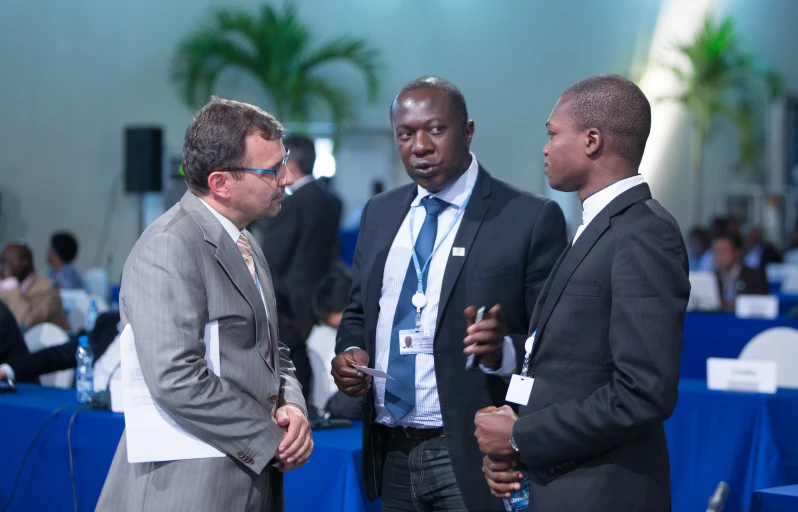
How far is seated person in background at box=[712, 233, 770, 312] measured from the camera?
807cm

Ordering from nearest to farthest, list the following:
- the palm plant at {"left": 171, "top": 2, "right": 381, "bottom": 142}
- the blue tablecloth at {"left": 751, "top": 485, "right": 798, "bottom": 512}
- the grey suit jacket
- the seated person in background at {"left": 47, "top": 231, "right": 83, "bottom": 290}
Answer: the grey suit jacket → the blue tablecloth at {"left": 751, "top": 485, "right": 798, "bottom": 512} → the seated person in background at {"left": 47, "top": 231, "right": 83, "bottom": 290} → the palm plant at {"left": 171, "top": 2, "right": 381, "bottom": 142}

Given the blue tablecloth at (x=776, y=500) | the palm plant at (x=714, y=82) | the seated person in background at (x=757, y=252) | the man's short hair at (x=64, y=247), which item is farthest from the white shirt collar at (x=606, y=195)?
the palm plant at (x=714, y=82)

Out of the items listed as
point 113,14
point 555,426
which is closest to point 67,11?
point 113,14

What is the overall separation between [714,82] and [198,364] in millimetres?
14054

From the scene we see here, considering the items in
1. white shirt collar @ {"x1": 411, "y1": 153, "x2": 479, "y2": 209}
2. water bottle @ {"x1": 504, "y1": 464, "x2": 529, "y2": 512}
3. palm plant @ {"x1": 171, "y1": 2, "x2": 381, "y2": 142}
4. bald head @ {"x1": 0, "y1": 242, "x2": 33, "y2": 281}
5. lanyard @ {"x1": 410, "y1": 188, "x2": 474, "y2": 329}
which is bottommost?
bald head @ {"x1": 0, "y1": 242, "x2": 33, "y2": 281}

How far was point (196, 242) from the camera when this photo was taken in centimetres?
195

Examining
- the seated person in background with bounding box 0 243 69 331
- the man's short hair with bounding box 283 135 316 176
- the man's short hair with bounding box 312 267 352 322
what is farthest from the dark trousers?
the seated person in background with bounding box 0 243 69 331

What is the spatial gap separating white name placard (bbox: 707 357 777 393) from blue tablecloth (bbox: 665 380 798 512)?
0.09 m

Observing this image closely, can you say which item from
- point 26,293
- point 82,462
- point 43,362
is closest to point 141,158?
point 26,293

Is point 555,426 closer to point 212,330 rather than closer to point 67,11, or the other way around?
point 212,330

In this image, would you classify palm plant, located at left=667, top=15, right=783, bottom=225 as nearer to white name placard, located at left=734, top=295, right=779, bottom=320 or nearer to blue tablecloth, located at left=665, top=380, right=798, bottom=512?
white name placard, located at left=734, top=295, right=779, bottom=320

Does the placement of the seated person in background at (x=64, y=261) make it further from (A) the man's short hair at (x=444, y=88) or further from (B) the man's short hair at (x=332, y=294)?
(A) the man's short hair at (x=444, y=88)

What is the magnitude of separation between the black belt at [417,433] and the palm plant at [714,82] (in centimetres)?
1300

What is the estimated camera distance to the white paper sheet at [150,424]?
1.91 m
